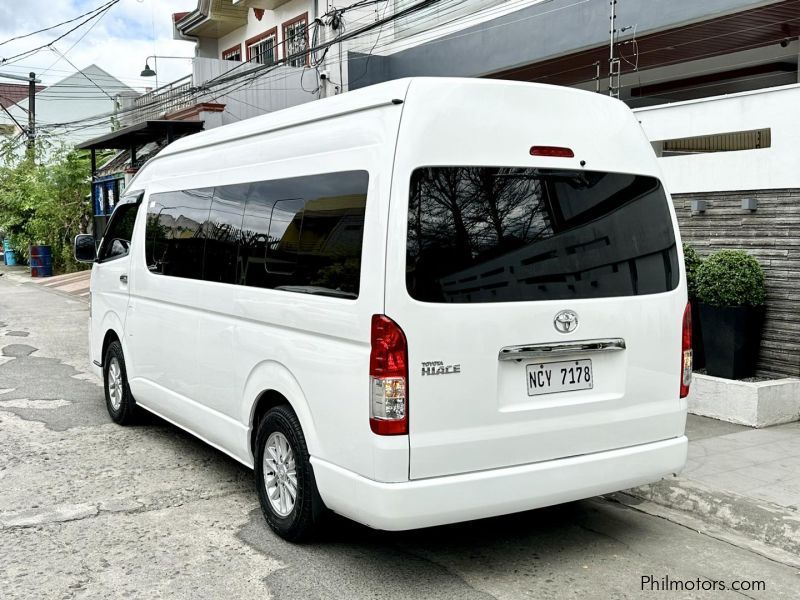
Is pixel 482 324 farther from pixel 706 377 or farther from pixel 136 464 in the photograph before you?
pixel 706 377

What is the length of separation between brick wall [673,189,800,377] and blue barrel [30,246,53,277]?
70.3 feet

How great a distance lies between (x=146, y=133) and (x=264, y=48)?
6.70 meters

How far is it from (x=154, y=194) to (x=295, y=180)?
2364 mm

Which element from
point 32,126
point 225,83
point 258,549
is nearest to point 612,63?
point 258,549

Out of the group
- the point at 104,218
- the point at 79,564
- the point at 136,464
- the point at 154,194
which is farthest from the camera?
the point at 104,218

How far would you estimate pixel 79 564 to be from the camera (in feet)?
14.1

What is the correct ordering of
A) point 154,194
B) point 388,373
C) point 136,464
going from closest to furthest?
point 388,373 < point 136,464 < point 154,194

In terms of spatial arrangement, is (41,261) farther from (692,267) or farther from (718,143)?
(692,267)

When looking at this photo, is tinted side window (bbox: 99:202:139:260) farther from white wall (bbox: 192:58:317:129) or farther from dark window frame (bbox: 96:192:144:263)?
white wall (bbox: 192:58:317:129)

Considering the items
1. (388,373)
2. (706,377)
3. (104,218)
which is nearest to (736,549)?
(388,373)

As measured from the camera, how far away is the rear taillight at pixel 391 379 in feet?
12.2

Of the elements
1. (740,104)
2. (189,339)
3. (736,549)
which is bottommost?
(736,549)

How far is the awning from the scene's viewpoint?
14922mm

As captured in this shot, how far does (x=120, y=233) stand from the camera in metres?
7.12
